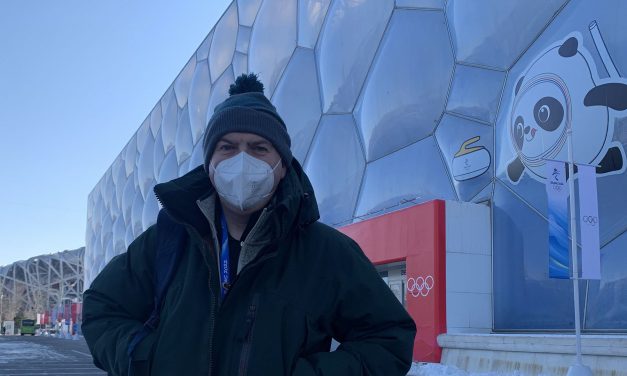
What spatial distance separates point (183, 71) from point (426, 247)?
23.5 metres

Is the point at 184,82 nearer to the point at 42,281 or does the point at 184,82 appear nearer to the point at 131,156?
the point at 131,156

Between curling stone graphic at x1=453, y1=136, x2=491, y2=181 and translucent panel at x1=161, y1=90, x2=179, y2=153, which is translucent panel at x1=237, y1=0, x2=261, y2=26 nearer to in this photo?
translucent panel at x1=161, y1=90, x2=179, y2=153

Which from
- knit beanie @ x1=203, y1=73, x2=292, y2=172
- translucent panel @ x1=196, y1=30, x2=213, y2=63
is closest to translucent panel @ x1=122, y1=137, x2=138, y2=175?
translucent panel @ x1=196, y1=30, x2=213, y2=63

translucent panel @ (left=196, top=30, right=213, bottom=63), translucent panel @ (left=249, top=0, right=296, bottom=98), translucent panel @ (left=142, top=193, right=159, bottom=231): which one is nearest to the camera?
translucent panel @ (left=249, top=0, right=296, bottom=98)

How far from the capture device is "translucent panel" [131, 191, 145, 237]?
3262 cm

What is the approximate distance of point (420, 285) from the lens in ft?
33.4

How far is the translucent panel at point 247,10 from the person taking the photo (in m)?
23.2

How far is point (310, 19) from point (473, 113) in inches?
344

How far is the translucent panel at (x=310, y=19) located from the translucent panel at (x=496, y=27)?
20.4ft

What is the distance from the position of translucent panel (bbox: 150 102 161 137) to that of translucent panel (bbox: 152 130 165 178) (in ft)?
3.77

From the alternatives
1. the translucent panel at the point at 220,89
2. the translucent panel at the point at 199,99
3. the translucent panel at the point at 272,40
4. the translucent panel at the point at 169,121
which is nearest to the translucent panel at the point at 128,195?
the translucent panel at the point at 169,121

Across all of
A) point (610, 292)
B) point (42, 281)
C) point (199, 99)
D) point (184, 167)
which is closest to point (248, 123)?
point (610, 292)

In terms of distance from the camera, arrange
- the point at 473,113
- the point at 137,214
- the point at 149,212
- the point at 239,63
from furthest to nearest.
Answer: the point at 137,214, the point at 149,212, the point at 239,63, the point at 473,113

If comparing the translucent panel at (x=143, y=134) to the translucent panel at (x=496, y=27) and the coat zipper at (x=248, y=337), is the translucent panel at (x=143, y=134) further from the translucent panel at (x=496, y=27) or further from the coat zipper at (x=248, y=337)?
the coat zipper at (x=248, y=337)
